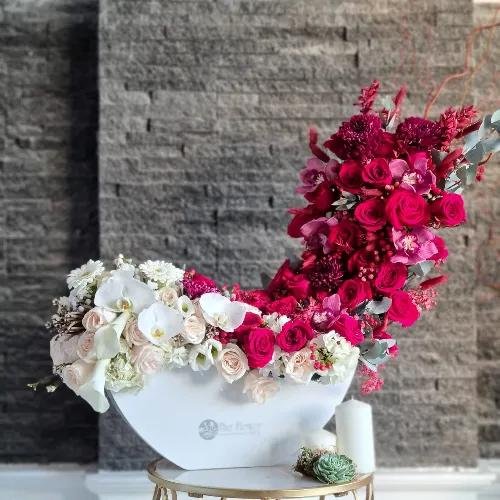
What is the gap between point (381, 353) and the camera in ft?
5.08

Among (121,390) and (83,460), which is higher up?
(121,390)

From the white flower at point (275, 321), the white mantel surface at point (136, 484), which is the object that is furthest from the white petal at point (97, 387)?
the white mantel surface at point (136, 484)

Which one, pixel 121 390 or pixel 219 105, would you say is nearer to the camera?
pixel 121 390

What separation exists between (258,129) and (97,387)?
124cm

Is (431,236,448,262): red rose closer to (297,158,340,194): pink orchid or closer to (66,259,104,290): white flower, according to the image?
(297,158,340,194): pink orchid

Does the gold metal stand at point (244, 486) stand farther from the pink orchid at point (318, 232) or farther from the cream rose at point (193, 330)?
the pink orchid at point (318, 232)

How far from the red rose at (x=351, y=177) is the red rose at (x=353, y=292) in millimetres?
197

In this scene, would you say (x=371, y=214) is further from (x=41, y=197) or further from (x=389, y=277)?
(x=41, y=197)

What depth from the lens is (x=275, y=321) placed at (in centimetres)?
150

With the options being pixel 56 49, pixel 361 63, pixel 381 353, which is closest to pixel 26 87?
pixel 56 49

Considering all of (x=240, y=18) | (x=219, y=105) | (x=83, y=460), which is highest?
(x=240, y=18)

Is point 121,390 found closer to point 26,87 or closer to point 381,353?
point 381,353

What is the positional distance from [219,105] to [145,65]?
28 cm

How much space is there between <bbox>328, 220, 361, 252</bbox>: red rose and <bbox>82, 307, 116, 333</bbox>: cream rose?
0.50 metres
